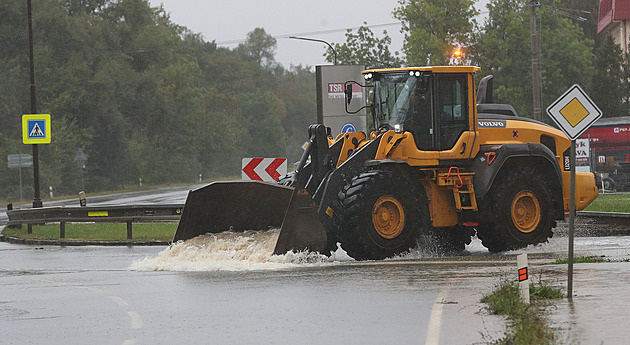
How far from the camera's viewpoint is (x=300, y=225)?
55.6 ft

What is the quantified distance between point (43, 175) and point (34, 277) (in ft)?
172

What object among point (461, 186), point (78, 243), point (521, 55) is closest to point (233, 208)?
point (461, 186)

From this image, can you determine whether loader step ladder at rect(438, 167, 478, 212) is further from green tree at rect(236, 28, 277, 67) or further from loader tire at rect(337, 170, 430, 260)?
green tree at rect(236, 28, 277, 67)

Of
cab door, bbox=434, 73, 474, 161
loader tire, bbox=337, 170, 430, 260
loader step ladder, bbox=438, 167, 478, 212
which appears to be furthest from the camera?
cab door, bbox=434, 73, 474, 161

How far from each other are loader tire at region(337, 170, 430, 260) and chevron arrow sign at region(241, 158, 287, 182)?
8.14m

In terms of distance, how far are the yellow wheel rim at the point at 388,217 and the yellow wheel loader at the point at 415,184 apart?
17mm

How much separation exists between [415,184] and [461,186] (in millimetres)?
933

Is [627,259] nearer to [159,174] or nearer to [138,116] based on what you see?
[138,116]

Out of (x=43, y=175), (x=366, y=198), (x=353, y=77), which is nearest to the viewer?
(x=366, y=198)

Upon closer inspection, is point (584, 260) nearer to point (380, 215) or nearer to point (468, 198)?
point (468, 198)

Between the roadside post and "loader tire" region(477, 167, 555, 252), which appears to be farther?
"loader tire" region(477, 167, 555, 252)

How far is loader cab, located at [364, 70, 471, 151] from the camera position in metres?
19.0

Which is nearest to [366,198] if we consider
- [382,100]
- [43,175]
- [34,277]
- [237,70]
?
[382,100]

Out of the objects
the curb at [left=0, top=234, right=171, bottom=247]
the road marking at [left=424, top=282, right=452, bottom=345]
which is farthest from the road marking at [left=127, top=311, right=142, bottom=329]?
the curb at [left=0, top=234, right=171, bottom=247]
